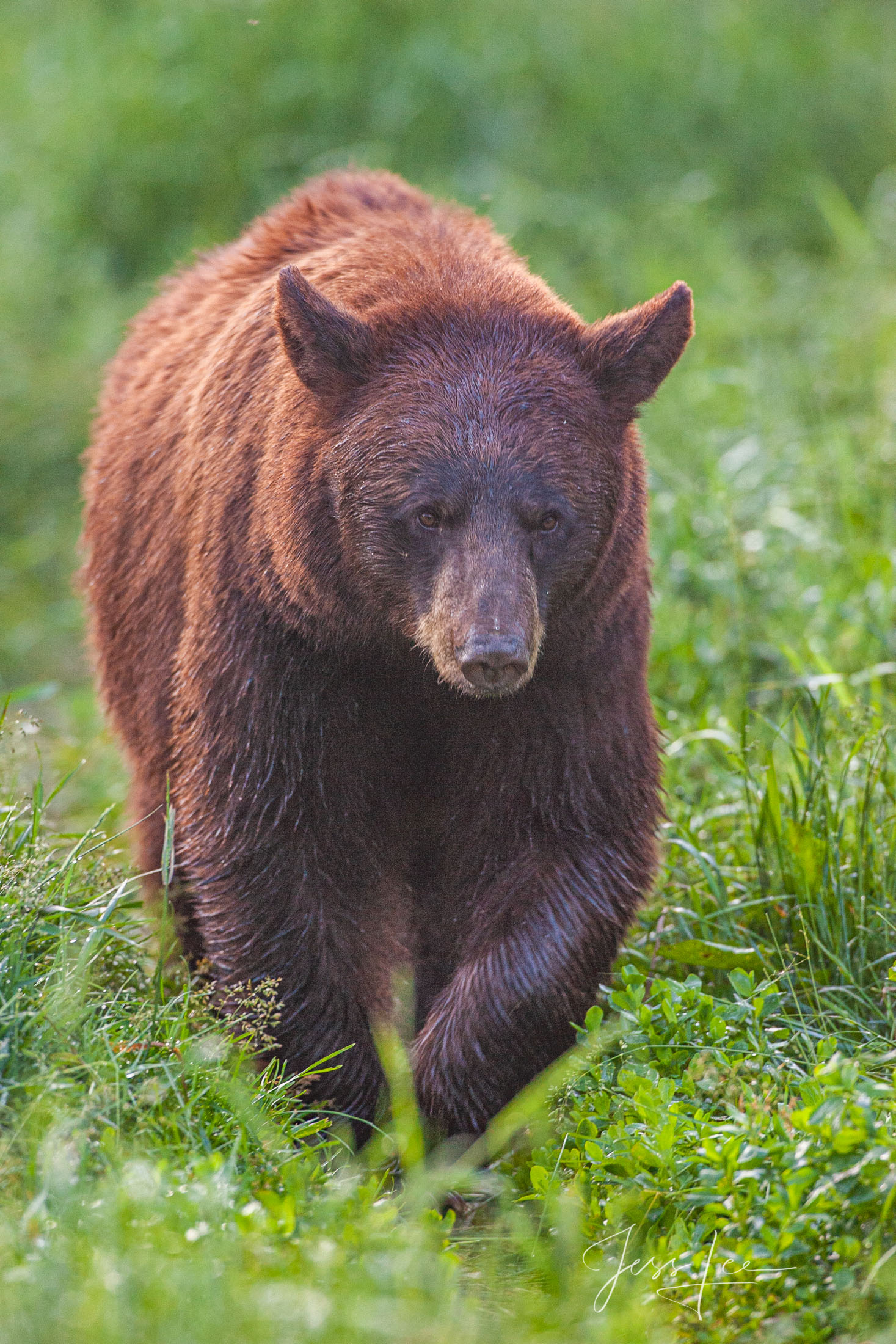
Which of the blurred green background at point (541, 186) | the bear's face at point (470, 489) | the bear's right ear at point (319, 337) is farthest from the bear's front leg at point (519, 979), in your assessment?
the blurred green background at point (541, 186)

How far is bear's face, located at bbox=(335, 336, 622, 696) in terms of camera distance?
11.7 feet

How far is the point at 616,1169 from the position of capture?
3.37 m

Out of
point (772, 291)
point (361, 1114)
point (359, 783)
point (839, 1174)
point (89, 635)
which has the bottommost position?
point (361, 1114)

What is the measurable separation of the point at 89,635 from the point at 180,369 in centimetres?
98

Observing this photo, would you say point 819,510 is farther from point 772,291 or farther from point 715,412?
point 772,291

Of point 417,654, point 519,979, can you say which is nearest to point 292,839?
point 417,654

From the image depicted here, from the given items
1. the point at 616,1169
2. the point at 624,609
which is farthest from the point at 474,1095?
the point at 624,609

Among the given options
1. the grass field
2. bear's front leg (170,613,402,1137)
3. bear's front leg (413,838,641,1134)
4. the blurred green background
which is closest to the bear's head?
bear's front leg (170,613,402,1137)

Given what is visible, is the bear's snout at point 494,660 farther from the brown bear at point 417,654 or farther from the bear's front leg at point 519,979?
the bear's front leg at point 519,979

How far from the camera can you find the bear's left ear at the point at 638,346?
12.4 ft

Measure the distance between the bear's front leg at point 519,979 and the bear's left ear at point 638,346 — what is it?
1093mm
